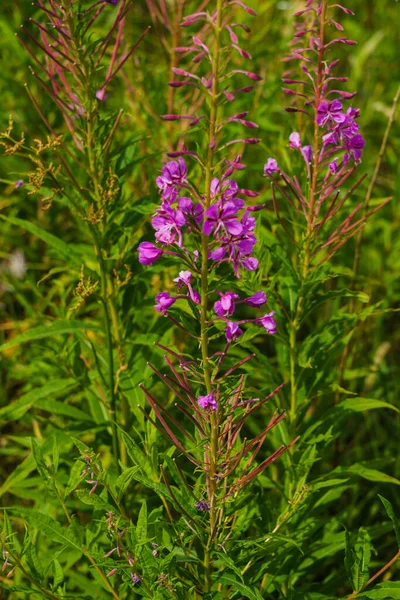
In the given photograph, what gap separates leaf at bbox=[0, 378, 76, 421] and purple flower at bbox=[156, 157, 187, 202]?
117 centimetres

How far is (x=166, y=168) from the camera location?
1.77 m

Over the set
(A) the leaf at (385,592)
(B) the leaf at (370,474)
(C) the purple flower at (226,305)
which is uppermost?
(C) the purple flower at (226,305)

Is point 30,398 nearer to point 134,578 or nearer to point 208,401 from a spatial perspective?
point 134,578

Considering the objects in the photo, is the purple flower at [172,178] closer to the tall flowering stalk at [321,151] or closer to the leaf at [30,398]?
the tall flowering stalk at [321,151]

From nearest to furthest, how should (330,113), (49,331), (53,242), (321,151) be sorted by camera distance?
(330,113) → (321,151) → (49,331) → (53,242)

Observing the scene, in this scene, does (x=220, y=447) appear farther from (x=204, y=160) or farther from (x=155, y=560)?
(x=204, y=160)

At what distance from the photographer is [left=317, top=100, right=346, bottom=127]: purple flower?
219 centimetres

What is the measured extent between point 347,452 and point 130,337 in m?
1.49

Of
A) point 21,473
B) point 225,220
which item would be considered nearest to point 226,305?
point 225,220

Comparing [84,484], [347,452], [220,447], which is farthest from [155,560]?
[347,452]

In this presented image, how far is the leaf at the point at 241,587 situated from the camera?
1848mm

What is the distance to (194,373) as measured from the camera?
1.94m

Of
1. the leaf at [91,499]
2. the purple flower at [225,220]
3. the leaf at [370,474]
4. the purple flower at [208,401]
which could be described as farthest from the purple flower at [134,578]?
the purple flower at [225,220]

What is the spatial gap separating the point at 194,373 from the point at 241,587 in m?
0.62
